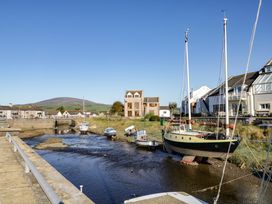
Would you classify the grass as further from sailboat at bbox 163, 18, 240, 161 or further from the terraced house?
sailboat at bbox 163, 18, 240, 161

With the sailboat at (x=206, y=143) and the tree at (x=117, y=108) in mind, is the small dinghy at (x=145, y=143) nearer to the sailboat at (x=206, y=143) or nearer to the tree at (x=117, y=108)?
the sailboat at (x=206, y=143)

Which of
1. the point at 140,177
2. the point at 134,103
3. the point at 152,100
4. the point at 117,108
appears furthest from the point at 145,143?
the point at 117,108

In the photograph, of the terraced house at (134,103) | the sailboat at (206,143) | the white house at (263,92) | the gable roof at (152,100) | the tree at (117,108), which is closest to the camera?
the sailboat at (206,143)

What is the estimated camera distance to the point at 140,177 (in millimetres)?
24281

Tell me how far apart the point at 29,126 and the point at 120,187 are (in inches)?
3265

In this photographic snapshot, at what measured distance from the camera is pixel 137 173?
84.9 feet

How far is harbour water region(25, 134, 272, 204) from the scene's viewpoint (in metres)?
18.8

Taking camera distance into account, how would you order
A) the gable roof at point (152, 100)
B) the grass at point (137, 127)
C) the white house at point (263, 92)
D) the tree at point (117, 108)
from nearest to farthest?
1. the white house at point (263, 92)
2. the grass at point (137, 127)
3. the gable roof at point (152, 100)
4. the tree at point (117, 108)

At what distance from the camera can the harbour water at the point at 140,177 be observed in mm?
18797

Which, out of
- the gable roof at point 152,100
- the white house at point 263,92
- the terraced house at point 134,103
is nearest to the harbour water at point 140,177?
the white house at point 263,92

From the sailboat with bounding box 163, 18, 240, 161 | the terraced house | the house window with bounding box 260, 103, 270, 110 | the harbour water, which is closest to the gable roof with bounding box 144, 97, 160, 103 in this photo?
the terraced house

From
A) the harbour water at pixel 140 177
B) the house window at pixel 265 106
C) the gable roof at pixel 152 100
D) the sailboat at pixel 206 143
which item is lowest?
the harbour water at pixel 140 177

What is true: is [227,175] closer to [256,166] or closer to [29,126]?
[256,166]

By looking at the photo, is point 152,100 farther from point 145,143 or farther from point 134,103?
point 145,143
